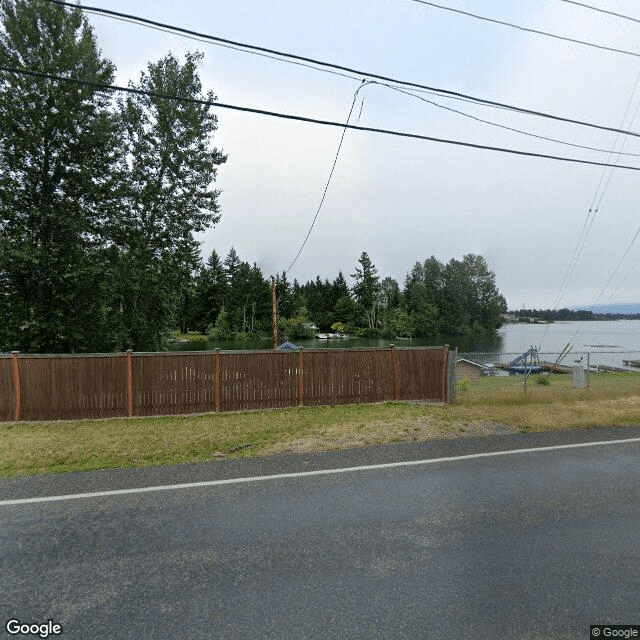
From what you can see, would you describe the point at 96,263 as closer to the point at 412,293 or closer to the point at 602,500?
the point at 602,500

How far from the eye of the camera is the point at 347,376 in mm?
10641

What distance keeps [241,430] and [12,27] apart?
50.2 feet

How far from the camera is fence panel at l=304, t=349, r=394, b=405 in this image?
34.1ft

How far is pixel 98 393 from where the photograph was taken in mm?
8977

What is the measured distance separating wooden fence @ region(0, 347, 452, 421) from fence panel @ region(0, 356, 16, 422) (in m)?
0.02

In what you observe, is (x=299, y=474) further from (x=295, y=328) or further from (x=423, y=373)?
(x=295, y=328)

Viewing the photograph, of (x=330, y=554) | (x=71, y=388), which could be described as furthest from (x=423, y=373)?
(x=71, y=388)

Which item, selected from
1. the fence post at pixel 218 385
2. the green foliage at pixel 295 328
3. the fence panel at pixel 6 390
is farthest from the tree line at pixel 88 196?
the green foliage at pixel 295 328

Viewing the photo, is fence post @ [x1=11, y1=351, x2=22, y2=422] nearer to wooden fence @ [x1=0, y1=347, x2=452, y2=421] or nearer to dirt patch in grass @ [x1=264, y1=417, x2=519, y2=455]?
wooden fence @ [x1=0, y1=347, x2=452, y2=421]

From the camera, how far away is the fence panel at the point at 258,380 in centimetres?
976

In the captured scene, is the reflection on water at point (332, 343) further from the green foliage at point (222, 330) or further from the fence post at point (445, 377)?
the fence post at point (445, 377)

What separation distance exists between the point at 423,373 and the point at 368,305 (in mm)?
83228

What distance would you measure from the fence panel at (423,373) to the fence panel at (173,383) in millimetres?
5062

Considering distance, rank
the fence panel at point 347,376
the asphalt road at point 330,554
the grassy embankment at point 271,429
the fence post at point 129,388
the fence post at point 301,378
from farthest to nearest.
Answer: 1. the fence panel at point 347,376
2. the fence post at point 301,378
3. the fence post at point 129,388
4. the grassy embankment at point 271,429
5. the asphalt road at point 330,554
